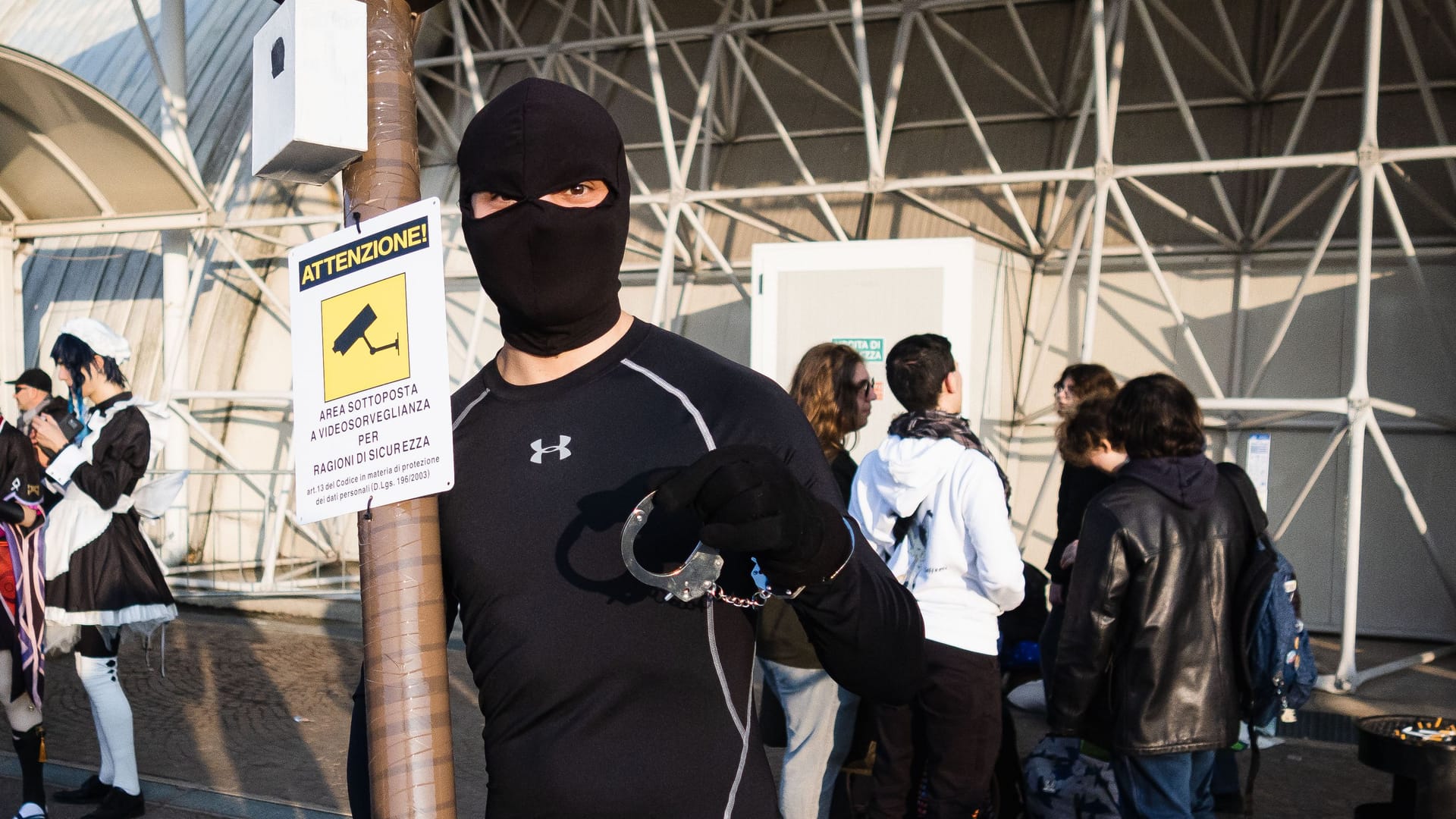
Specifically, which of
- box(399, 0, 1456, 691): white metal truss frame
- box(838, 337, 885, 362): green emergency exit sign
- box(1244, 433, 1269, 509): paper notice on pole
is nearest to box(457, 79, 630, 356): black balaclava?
box(399, 0, 1456, 691): white metal truss frame

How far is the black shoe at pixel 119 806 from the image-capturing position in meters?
5.74

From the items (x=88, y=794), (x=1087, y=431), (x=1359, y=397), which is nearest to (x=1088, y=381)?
(x=1087, y=431)

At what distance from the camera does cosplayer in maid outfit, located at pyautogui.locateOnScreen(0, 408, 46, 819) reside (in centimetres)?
562

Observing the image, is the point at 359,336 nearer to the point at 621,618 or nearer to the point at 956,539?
the point at 621,618

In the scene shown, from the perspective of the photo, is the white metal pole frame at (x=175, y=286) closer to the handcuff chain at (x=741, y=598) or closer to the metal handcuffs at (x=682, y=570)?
the handcuff chain at (x=741, y=598)

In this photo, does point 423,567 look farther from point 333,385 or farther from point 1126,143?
point 1126,143

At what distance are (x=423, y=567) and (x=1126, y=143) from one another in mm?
11086

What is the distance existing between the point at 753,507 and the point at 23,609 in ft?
17.6

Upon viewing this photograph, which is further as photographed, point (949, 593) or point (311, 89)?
point (949, 593)

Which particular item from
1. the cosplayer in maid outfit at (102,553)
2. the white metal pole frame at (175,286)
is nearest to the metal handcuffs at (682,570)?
the cosplayer in maid outfit at (102,553)

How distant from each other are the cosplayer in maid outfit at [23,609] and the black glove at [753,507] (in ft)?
17.1

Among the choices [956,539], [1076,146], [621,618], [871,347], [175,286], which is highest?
[1076,146]

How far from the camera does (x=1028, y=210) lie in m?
12.1

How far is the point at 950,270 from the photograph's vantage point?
359 inches
